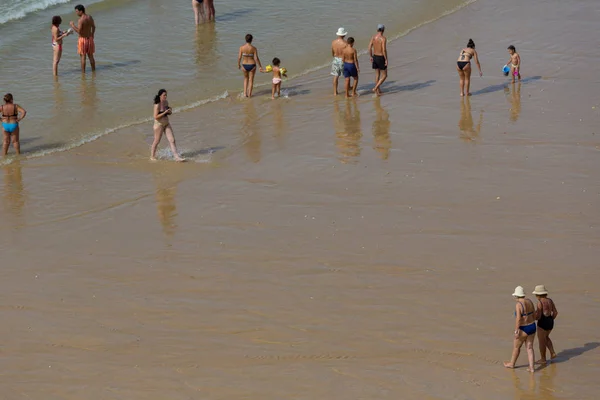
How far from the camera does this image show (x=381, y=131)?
1683 cm

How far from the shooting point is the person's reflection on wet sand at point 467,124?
16.3 meters

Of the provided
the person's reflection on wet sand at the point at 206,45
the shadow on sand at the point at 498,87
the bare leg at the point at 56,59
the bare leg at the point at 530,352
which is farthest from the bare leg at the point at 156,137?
the bare leg at the point at 530,352

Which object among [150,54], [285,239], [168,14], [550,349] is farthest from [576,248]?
[168,14]

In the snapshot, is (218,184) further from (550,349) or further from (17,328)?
(550,349)

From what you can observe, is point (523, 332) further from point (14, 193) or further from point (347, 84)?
point (347, 84)

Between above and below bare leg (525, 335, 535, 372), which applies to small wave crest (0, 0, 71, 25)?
above

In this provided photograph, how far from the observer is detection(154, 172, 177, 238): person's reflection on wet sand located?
13.3 metres

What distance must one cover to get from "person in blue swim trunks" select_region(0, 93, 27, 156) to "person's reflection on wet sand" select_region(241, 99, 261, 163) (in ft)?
12.5

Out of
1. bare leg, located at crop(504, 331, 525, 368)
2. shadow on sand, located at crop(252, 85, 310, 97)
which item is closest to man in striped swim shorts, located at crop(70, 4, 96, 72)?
shadow on sand, located at crop(252, 85, 310, 97)

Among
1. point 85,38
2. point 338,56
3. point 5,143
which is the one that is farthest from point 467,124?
point 85,38

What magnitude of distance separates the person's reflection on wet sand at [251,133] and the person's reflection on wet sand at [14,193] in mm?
3674

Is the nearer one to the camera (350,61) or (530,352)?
(530,352)

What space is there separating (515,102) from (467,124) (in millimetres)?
1573

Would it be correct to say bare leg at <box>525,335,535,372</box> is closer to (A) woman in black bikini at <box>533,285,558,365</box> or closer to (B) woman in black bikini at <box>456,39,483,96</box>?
(A) woman in black bikini at <box>533,285,558,365</box>
